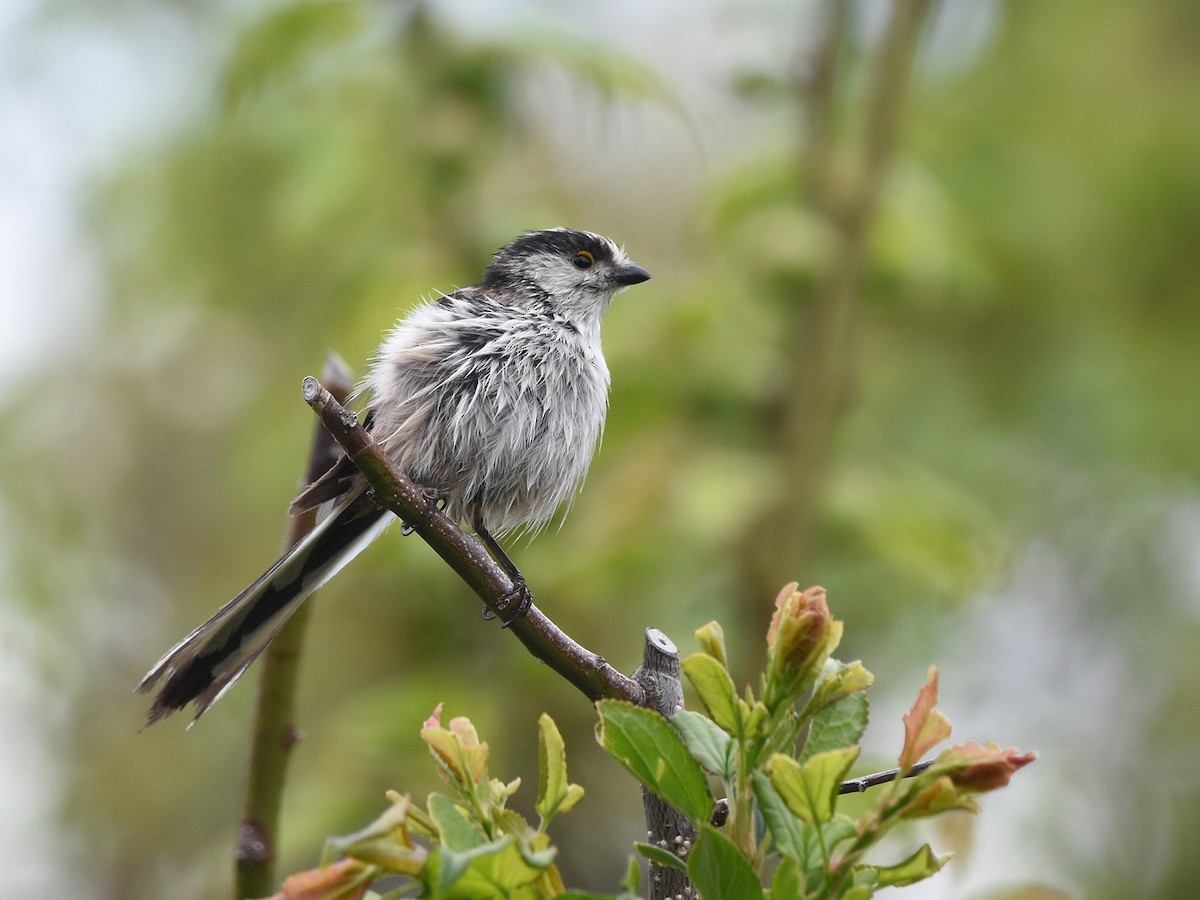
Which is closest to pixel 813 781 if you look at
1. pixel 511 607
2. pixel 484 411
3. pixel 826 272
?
pixel 511 607

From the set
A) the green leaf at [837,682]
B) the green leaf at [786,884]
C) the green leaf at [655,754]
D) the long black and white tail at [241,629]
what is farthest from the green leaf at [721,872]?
the long black and white tail at [241,629]

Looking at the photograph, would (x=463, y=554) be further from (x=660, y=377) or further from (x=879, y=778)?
(x=660, y=377)

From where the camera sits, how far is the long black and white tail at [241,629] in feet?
8.30

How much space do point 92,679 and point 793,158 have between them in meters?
4.15

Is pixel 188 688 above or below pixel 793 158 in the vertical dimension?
below

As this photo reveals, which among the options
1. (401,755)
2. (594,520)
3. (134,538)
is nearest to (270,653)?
(401,755)

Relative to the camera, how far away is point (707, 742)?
144 cm

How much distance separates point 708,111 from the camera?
646cm

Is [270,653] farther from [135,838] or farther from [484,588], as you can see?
[135,838]

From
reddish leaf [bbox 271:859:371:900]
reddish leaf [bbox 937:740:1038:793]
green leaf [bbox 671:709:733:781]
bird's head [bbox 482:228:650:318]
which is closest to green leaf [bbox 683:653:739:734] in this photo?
green leaf [bbox 671:709:733:781]

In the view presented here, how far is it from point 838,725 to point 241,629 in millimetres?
1673

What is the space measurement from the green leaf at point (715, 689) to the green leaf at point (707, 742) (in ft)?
0.05

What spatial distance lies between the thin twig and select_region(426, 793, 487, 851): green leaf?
411mm

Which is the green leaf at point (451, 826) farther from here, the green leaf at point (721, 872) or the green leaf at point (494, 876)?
the green leaf at point (721, 872)
